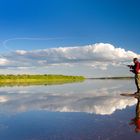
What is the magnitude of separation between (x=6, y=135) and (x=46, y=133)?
101 centimetres

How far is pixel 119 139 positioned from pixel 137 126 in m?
1.69

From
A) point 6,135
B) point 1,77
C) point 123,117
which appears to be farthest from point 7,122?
point 1,77

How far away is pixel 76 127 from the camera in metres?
8.95

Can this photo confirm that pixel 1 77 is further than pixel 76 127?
Yes

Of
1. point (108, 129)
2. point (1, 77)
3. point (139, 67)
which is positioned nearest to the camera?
point (108, 129)

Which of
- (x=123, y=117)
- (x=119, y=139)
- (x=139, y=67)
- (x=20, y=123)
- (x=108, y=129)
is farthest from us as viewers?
(x=139, y=67)

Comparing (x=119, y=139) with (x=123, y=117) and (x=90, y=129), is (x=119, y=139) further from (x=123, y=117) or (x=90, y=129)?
(x=123, y=117)

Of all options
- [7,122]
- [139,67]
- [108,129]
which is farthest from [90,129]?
[139,67]

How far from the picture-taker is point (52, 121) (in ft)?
33.2

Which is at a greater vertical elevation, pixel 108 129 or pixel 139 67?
pixel 139 67

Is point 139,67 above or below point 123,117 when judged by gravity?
above

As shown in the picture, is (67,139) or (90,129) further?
(90,129)

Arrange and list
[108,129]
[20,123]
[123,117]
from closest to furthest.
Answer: [108,129] → [20,123] → [123,117]

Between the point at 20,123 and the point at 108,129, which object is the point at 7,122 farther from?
the point at 108,129
